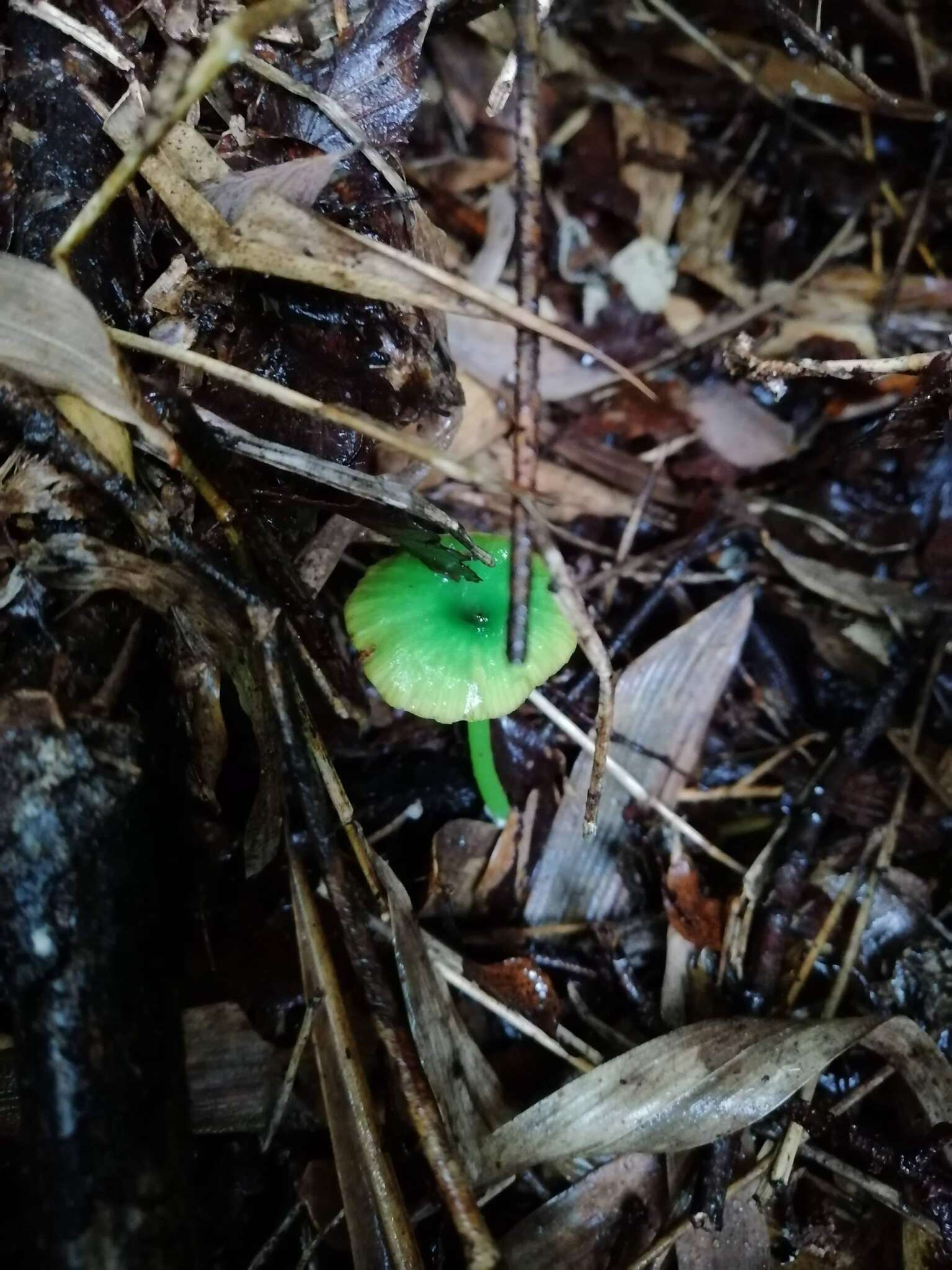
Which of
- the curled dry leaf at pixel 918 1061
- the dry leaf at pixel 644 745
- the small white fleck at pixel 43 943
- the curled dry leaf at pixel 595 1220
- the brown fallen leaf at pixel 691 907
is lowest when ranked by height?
the curled dry leaf at pixel 595 1220

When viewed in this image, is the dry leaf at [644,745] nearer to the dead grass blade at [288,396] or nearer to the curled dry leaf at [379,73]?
the dead grass blade at [288,396]

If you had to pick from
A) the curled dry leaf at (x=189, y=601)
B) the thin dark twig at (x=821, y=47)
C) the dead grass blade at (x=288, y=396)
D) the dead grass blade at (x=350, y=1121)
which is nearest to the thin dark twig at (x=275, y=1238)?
the dead grass blade at (x=350, y=1121)

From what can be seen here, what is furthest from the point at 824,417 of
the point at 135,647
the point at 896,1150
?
the point at 135,647

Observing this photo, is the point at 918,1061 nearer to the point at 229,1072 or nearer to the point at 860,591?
the point at 860,591

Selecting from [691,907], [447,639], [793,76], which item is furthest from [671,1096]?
[793,76]

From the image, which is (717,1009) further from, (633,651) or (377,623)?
(377,623)

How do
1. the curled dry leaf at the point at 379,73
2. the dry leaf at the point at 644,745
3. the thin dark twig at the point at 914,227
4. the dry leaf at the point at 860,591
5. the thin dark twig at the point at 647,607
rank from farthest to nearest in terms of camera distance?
the thin dark twig at the point at 914,227 → the dry leaf at the point at 860,591 → the thin dark twig at the point at 647,607 → the dry leaf at the point at 644,745 → the curled dry leaf at the point at 379,73

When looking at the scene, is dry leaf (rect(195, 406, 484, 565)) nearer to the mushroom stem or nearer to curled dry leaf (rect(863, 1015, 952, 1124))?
the mushroom stem
